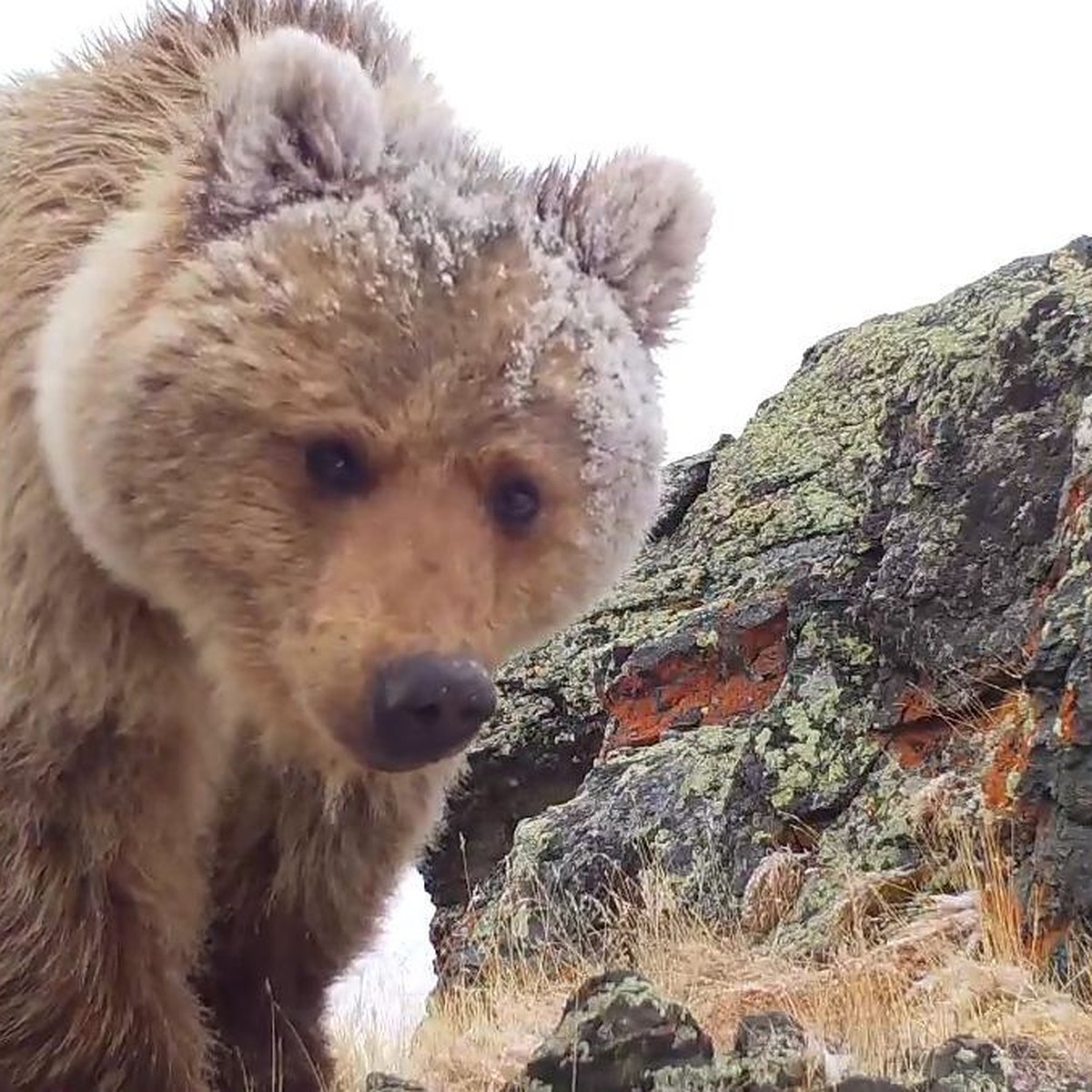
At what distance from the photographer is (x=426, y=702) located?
8.36 feet

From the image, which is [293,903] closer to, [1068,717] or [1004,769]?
[1068,717]

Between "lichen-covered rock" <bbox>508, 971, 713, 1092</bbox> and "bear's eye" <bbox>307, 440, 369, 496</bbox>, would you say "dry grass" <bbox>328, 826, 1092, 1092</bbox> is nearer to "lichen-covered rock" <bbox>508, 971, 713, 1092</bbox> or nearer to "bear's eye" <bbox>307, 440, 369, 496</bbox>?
"lichen-covered rock" <bbox>508, 971, 713, 1092</bbox>

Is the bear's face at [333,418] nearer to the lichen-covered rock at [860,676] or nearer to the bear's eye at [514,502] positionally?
the bear's eye at [514,502]

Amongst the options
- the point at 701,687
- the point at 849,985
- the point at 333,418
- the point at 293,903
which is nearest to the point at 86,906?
the point at 293,903

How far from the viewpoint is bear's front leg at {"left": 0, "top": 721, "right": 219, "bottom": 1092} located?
3061 mm

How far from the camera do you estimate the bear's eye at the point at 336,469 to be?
109 inches

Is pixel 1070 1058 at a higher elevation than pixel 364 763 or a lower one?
lower

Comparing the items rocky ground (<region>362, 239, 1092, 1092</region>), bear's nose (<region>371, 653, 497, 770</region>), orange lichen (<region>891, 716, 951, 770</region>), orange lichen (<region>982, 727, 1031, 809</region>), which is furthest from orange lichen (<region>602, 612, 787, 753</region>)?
bear's nose (<region>371, 653, 497, 770</region>)

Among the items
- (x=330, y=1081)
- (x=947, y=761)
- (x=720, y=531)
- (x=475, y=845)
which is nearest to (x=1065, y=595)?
(x=947, y=761)

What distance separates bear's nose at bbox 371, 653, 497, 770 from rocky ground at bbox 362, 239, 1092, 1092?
805 mm

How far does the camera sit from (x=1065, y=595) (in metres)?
4.46

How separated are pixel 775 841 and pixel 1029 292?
204 cm

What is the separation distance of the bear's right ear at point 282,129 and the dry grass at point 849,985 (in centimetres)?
174

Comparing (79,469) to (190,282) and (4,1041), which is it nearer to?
(190,282)
